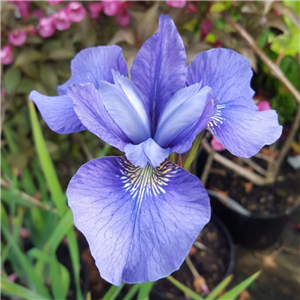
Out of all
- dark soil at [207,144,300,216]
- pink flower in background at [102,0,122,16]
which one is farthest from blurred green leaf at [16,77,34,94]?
dark soil at [207,144,300,216]

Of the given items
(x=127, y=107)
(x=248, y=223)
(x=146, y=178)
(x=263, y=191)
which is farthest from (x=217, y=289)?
(x=263, y=191)

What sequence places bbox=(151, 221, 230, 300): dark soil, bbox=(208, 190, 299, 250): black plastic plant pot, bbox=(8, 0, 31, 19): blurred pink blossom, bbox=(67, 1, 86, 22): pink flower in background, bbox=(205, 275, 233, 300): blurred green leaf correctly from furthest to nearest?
bbox=(208, 190, 299, 250): black plastic plant pot → bbox=(151, 221, 230, 300): dark soil → bbox=(8, 0, 31, 19): blurred pink blossom → bbox=(67, 1, 86, 22): pink flower in background → bbox=(205, 275, 233, 300): blurred green leaf

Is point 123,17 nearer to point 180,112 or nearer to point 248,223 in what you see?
point 180,112

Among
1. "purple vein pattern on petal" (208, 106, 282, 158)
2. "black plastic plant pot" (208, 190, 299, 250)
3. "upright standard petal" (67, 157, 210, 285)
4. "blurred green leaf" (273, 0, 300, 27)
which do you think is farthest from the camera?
"black plastic plant pot" (208, 190, 299, 250)

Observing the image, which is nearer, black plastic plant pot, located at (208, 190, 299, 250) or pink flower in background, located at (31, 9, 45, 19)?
pink flower in background, located at (31, 9, 45, 19)

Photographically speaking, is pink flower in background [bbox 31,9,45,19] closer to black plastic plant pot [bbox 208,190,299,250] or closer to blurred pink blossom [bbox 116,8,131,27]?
blurred pink blossom [bbox 116,8,131,27]

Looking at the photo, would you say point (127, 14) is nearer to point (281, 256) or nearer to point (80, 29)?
point (80, 29)

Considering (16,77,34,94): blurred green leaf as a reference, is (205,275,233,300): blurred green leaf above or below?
below
